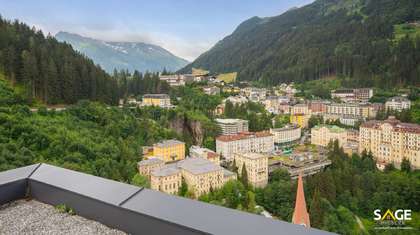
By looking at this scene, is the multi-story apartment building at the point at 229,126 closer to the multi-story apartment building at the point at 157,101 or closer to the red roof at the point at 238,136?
the red roof at the point at 238,136

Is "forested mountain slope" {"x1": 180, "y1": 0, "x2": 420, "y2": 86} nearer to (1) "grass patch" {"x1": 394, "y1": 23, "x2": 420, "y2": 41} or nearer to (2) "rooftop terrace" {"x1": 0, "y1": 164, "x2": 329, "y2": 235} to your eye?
(1) "grass patch" {"x1": 394, "y1": 23, "x2": 420, "y2": 41}

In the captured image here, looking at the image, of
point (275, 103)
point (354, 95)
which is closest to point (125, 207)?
point (275, 103)

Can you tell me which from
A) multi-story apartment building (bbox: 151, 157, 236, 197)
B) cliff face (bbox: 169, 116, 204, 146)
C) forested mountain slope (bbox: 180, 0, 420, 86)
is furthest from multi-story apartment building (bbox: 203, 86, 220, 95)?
multi-story apartment building (bbox: 151, 157, 236, 197)

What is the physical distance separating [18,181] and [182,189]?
1541 cm

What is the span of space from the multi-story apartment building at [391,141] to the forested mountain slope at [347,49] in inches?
773

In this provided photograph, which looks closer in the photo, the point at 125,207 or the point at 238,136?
the point at 125,207

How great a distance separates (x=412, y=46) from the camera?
146ft

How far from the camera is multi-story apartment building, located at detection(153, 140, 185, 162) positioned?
20636 mm

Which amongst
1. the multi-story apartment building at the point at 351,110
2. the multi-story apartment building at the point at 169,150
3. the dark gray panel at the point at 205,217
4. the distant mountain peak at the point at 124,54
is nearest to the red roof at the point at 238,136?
the multi-story apartment building at the point at 169,150

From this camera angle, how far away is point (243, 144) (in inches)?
1051

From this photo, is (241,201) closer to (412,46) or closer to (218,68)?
(412,46)

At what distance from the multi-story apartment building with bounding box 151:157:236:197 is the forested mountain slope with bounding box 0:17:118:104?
11968mm

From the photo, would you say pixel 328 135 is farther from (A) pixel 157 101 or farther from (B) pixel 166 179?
(B) pixel 166 179

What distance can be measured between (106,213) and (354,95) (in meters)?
44.7
